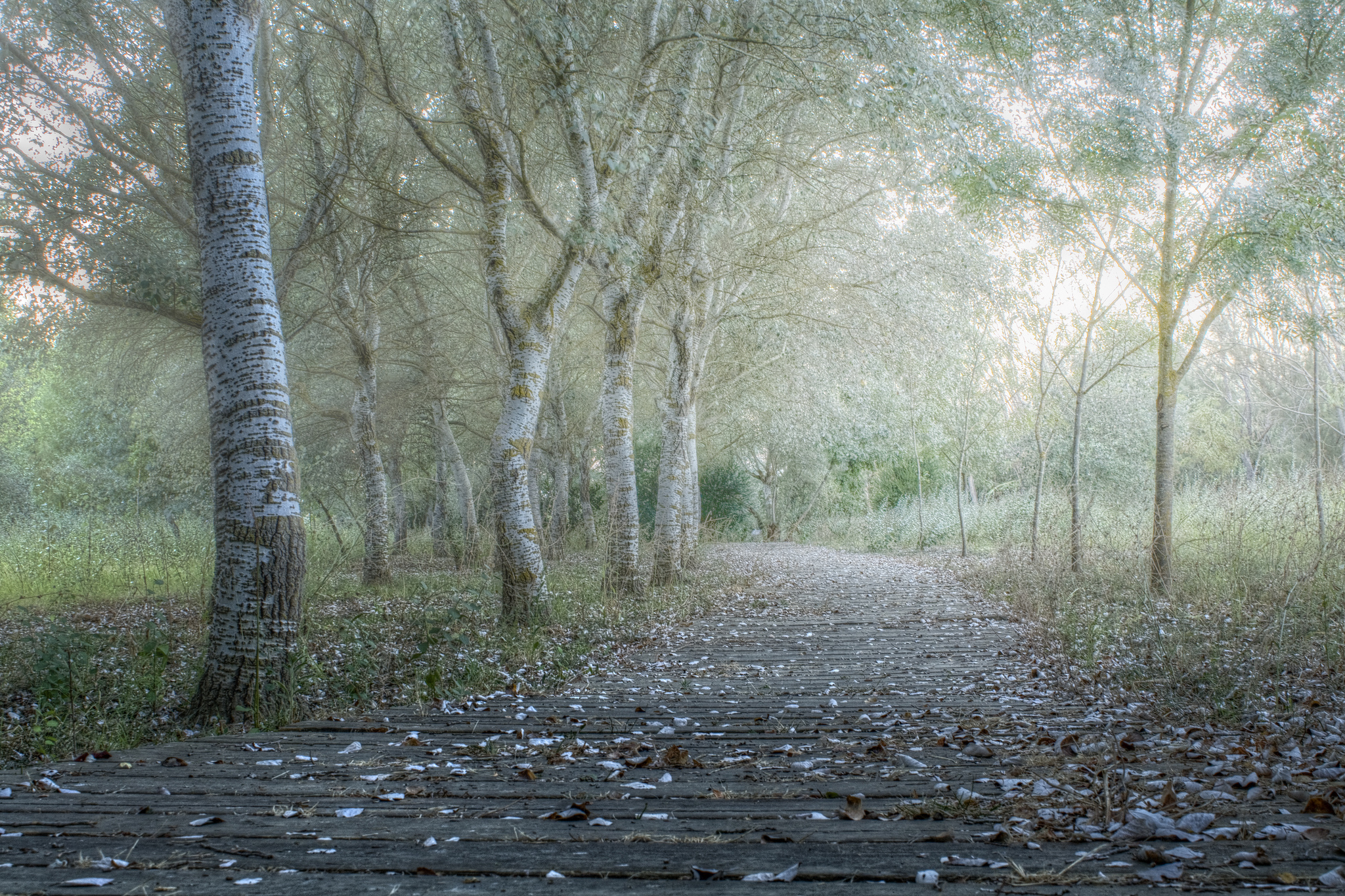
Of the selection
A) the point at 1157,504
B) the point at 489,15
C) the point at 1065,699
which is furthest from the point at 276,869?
the point at 1157,504

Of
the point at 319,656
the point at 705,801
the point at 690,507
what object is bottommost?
the point at 319,656

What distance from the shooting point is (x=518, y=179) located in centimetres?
909

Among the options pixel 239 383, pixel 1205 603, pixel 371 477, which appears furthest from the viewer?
A: pixel 371 477

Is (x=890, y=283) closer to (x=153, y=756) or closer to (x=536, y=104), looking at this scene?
(x=536, y=104)

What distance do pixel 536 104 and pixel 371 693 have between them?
7009 mm

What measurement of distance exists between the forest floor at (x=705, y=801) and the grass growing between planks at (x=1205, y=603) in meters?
0.47

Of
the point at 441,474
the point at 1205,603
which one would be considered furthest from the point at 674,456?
the point at 441,474

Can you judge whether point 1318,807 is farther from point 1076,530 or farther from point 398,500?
point 398,500

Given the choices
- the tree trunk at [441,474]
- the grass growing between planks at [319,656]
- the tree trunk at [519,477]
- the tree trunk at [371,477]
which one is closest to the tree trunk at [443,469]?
the tree trunk at [441,474]

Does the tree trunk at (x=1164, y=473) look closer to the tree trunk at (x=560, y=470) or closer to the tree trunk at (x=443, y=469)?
the tree trunk at (x=443, y=469)

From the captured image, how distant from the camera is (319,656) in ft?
23.1

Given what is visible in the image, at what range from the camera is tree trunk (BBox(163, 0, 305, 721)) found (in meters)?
5.27

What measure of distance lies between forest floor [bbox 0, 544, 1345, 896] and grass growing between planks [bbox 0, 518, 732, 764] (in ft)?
2.62

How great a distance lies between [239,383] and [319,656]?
9.41 feet
